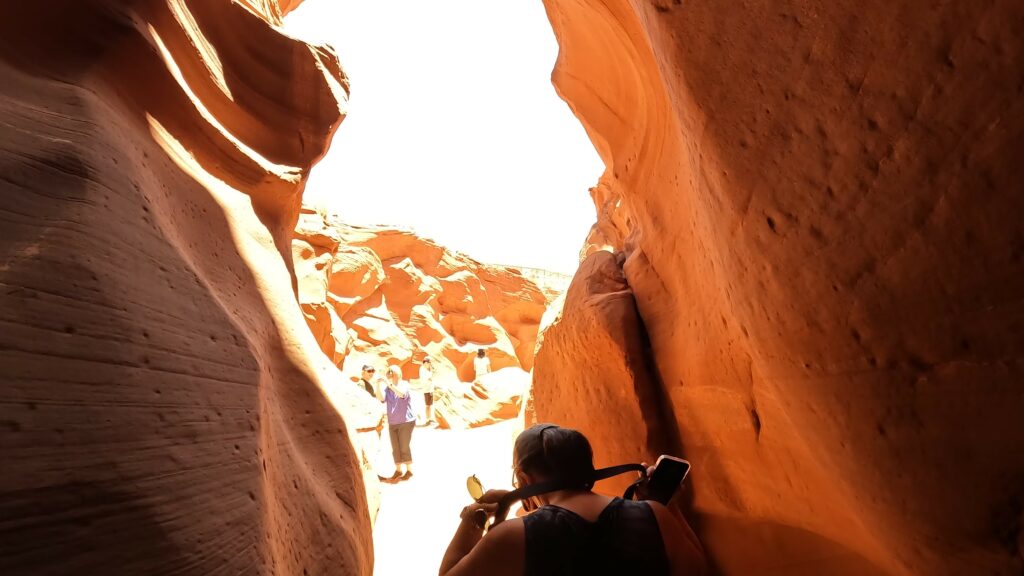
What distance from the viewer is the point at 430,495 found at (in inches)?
244

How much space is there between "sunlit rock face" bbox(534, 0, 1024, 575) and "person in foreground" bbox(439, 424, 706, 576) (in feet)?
1.88

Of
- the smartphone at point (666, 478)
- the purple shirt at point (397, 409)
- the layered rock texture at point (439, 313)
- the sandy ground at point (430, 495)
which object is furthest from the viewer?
the layered rock texture at point (439, 313)

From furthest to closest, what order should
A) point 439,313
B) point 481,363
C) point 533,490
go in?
point 439,313, point 481,363, point 533,490

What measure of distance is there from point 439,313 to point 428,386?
2.90m

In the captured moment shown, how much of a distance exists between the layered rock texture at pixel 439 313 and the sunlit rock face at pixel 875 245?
10.3 meters

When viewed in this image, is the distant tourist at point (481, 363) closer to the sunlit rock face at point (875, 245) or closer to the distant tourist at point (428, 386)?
the distant tourist at point (428, 386)

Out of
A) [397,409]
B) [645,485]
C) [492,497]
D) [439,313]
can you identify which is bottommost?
[645,485]

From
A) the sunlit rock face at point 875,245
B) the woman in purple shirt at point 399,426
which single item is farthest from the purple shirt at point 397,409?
the sunlit rock face at point 875,245

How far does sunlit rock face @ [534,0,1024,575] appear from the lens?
1.02 m

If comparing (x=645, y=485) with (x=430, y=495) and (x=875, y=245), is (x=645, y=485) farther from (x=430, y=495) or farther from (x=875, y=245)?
(x=430, y=495)

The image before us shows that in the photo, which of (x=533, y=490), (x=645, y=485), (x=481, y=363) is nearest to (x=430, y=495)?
(x=645, y=485)

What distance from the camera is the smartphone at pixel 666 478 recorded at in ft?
7.30

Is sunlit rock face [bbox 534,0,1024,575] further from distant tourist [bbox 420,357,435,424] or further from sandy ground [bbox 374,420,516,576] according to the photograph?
distant tourist [bbox 420,357,435,424]

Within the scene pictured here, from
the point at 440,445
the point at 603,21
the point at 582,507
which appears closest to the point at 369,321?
the point at 440,445
